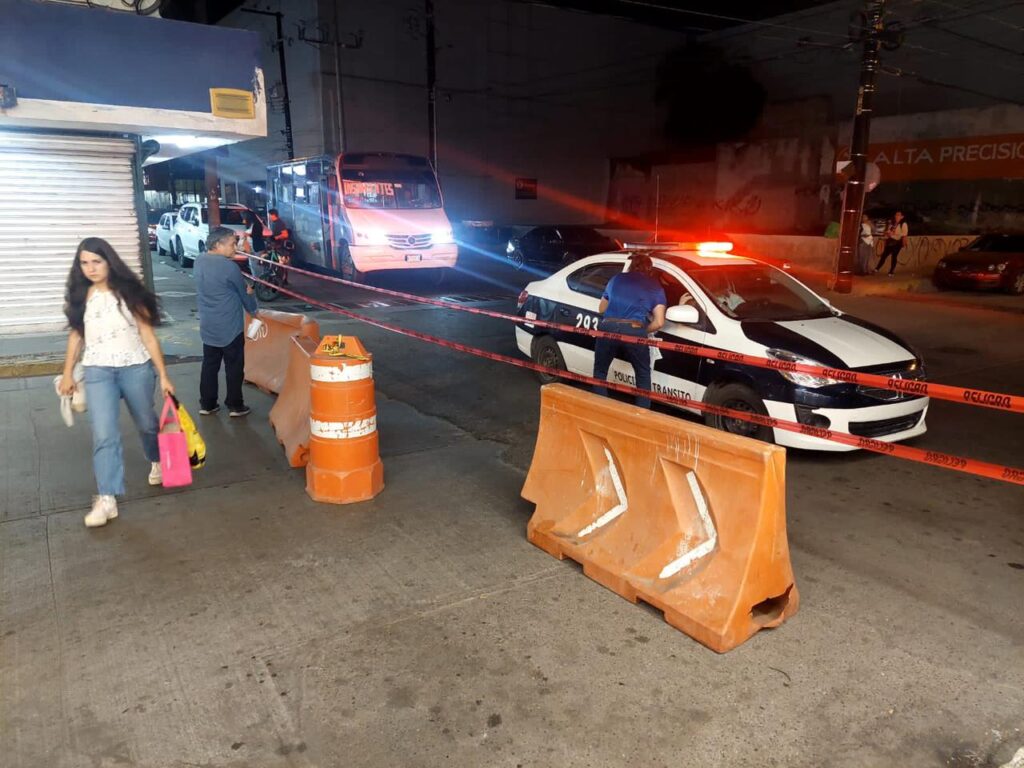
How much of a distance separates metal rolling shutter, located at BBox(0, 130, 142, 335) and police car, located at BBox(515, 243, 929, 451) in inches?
288

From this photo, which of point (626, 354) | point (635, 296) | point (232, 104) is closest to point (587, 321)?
point (626, 354)

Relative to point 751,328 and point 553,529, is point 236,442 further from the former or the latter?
point 751,328

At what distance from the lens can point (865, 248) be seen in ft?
65.6

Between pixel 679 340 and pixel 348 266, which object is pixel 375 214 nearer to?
pixel 348 266

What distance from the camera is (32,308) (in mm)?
10312

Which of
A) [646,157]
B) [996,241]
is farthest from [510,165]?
[996,241]

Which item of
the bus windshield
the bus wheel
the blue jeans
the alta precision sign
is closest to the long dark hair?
the blue jeans

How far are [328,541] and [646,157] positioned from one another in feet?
105

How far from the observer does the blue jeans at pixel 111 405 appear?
15.1 feet

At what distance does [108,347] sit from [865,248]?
19922 millimetres

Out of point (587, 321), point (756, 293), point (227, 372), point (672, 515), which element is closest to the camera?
point (672, 515)

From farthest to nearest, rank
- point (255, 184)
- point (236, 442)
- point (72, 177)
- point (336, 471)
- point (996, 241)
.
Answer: point (255, 184) → point (996, 241) → point (72, 177) → point (236, 442) → point (336, 471)

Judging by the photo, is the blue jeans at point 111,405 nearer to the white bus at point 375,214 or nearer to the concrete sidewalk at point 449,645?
the concrete sidewalk at point 449,645

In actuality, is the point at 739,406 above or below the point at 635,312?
below
